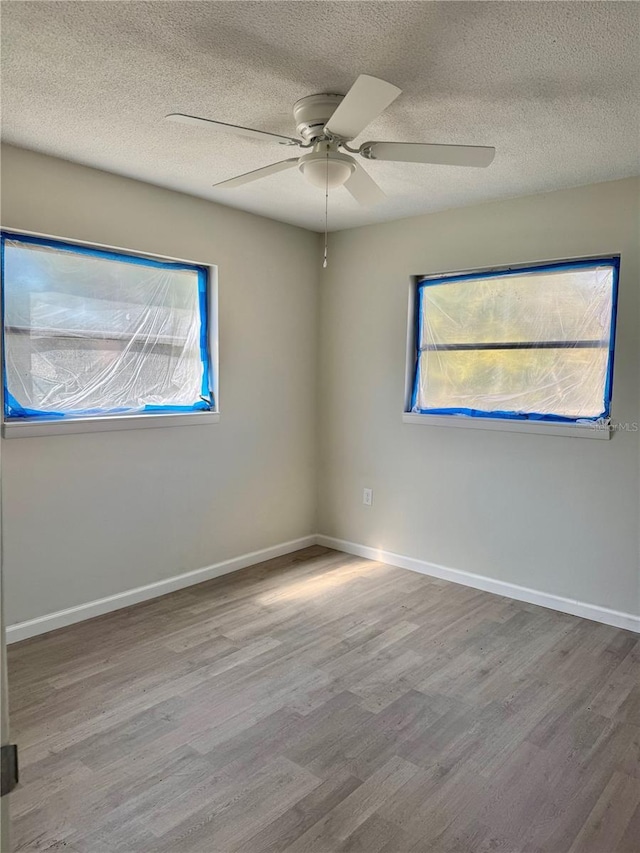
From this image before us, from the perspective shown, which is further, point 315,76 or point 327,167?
point 327,167

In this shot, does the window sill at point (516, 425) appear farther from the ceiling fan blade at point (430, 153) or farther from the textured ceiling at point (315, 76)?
the ceiling fan blade at point (430, 153)

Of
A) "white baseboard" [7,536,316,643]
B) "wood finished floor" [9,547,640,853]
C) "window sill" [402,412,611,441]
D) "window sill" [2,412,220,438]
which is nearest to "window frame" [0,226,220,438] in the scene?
Result: "window sill" [2,412,220,438]

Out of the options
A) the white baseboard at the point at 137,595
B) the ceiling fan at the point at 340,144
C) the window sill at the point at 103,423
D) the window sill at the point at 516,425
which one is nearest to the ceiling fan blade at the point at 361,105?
the ceiling fan at the point at 340,144

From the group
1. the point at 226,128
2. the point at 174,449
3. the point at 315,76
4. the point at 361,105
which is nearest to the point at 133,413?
the point at 174,449

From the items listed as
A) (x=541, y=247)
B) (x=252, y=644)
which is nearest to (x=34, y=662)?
(x=252, y=644)

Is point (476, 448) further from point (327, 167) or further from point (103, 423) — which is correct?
point (103, 423)

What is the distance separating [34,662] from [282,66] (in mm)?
2727

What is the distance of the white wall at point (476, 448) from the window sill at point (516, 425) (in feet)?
0.14

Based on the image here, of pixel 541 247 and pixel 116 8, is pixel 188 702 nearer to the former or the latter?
pixel 116 8

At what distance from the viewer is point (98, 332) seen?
3176 millimetres

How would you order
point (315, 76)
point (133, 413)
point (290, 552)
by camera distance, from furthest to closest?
point (290, 552)
point (133, 413)
point (315, 76)

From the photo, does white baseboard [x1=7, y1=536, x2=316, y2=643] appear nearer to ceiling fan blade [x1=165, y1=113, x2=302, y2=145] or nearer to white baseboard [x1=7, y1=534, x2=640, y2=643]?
white baseboard [x1=7, y1=534, x2=640, y2=643]

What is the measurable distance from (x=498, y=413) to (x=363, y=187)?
5.83 ft

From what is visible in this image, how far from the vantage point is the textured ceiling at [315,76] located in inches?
66.7
